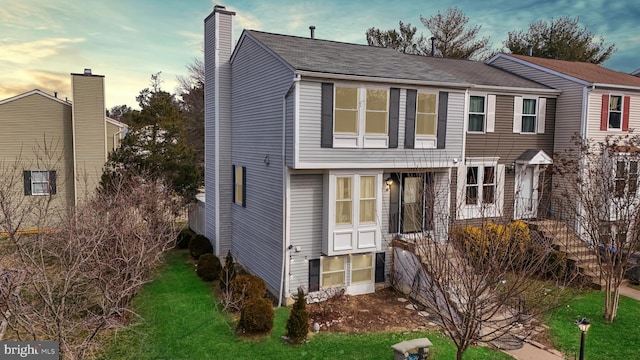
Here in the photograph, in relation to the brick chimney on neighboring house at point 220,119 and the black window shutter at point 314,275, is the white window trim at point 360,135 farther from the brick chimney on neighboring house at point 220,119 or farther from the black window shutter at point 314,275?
the brick chimney on neighboring house at point 220,119

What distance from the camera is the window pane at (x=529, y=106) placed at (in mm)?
17414

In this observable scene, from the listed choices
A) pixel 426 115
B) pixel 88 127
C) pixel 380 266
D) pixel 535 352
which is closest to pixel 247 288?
pixel 380 266

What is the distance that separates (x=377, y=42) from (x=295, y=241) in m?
29.0

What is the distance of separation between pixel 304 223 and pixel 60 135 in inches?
681

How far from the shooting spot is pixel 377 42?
37438 mm

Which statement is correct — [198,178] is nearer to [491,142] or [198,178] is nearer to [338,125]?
[338,125]

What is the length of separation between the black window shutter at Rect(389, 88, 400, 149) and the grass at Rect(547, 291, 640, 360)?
6497 millimetres

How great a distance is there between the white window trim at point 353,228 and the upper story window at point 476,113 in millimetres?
5614

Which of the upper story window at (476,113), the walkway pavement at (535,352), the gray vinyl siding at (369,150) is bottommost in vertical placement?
the walkway pavement at (535,352)

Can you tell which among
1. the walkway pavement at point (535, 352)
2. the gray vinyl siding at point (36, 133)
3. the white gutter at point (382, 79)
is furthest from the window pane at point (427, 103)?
the gray vinyl siding at point (36, 133)

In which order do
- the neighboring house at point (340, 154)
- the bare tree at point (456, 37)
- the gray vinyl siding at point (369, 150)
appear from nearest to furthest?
the gray vinyl siding at point (369, 150) → the neighboring house at point (340, 154) → the bare tree at point (456, 37)

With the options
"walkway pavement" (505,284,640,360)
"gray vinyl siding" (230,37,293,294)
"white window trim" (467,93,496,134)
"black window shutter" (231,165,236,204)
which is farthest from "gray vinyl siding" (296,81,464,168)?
"black window shutter" (231,165,236,204)

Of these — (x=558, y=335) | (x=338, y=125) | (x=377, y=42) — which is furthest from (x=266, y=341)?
(x=377, y=42)

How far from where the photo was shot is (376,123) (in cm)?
1287
